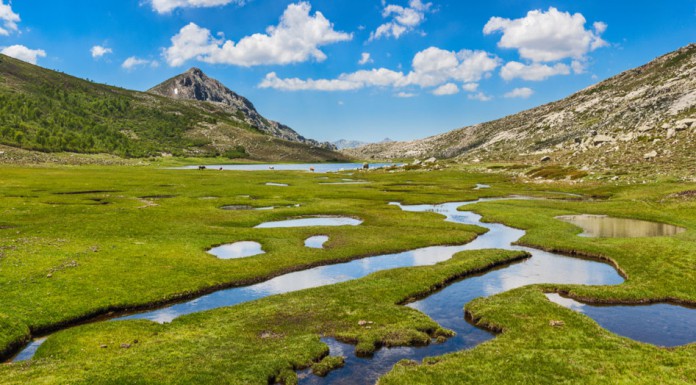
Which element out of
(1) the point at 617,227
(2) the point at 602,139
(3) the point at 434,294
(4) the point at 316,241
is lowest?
(3) the point at 434,294

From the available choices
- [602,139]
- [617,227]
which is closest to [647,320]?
[617,227]

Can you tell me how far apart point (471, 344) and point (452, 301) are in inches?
310

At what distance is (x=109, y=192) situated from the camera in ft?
312

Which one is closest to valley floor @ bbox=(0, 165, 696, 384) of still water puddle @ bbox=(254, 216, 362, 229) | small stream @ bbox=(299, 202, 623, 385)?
small stream @ bbox=(299, 202, 623, 385)

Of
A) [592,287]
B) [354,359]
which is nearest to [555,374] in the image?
[354,359]

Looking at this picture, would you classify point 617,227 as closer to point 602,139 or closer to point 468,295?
point 468,295

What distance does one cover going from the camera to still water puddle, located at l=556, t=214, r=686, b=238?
54906 millimetres

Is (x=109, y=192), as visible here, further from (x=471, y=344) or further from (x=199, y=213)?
(x=471, y=344)

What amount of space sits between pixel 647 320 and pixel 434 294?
592 inches

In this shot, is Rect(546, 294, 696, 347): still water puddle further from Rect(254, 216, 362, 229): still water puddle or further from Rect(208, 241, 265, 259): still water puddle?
Rect(254, 216, 362, 229): still water puddle

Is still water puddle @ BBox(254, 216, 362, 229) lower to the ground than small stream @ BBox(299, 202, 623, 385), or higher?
higher

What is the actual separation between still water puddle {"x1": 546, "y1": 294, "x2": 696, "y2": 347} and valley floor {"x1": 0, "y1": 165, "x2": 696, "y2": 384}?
59.4 inches

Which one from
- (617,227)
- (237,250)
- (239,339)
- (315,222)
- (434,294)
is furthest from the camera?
(315,222)

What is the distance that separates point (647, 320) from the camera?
27.9 m
